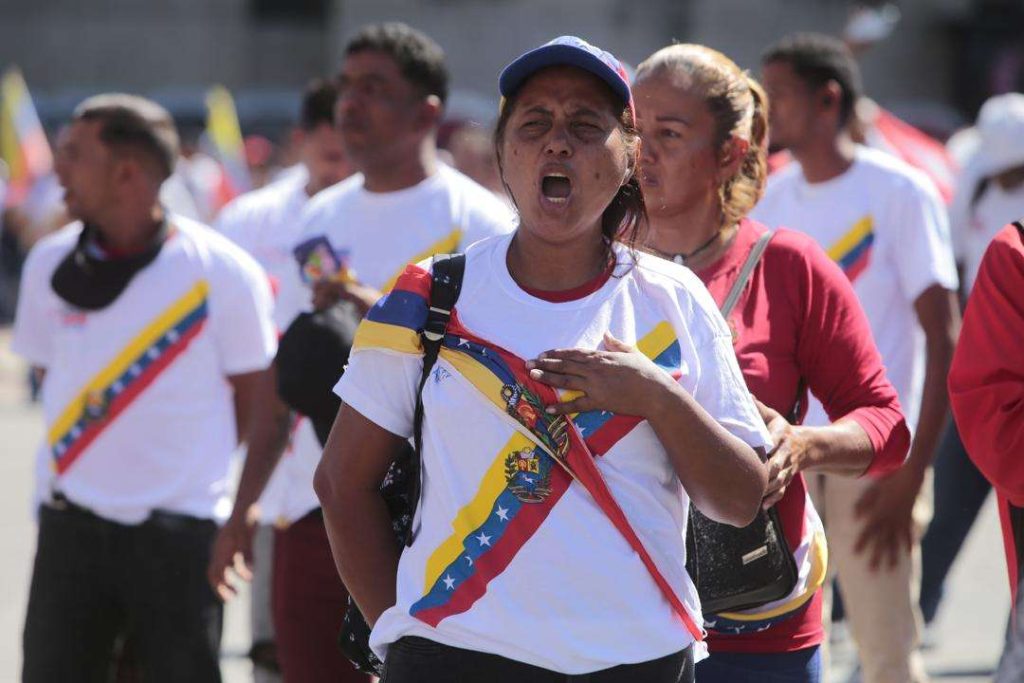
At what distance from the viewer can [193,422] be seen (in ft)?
16.8

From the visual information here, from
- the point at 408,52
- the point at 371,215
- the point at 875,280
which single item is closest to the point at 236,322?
the point at 371,215

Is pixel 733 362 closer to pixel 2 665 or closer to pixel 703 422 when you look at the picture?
pixel 703 422

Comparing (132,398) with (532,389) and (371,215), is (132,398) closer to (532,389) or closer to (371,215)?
(371,215)

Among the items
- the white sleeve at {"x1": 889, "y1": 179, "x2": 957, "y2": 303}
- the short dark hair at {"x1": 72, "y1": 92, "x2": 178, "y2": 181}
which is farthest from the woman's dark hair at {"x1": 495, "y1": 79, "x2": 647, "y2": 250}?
the white sleeve at {"x1": 889, "y1": 179, "x2": 957, "y2": 303}

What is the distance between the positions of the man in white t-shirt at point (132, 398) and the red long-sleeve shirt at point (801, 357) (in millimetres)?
1564

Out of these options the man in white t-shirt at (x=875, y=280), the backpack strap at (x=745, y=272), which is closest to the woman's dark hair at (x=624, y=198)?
the backpack strap at (x=745, y=272)

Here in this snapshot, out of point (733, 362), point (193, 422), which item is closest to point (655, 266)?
point (733, 362)

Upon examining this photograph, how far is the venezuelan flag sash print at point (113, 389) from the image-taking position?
5031 millimetres

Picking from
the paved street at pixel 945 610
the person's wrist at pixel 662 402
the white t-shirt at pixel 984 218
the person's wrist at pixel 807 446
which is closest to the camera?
the person's wrist at pixel 662 402

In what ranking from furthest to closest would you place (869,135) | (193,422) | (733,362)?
(869,135) < (193,422) < (733,362)

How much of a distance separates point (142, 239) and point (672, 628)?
2719mm

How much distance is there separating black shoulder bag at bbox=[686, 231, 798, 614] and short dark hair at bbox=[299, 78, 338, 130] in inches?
162

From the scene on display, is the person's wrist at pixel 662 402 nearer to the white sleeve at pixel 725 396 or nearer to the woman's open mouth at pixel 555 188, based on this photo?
the white sleeve at pixel 725 396

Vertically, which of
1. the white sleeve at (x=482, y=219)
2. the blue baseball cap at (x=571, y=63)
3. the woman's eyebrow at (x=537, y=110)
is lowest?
the white sleeve at (x=482, y=219)
